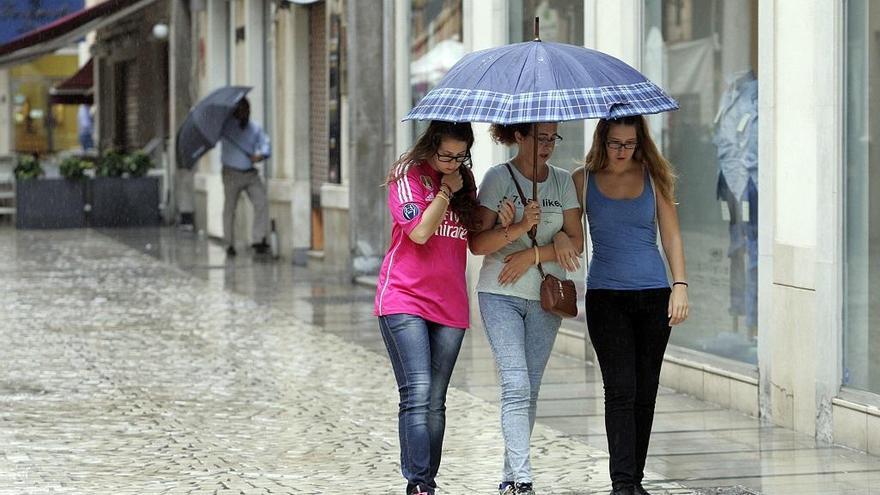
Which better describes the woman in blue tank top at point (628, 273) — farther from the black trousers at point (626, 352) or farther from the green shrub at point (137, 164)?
the green shrub at point (137, 164)

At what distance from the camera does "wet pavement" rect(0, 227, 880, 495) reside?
7.55m

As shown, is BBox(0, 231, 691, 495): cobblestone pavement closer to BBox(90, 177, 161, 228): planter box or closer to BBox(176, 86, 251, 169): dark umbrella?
BBox(176, 86, 251, 169): dark umbrella

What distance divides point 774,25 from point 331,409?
124 inches

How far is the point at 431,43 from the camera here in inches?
628

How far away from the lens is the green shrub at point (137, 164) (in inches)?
1145

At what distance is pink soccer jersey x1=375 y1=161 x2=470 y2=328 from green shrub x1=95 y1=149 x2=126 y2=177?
23.2 m

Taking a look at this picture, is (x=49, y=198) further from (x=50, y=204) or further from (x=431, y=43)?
(x=431, y=43)

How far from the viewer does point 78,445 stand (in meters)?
8.39

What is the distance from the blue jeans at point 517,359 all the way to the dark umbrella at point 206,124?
14861mm

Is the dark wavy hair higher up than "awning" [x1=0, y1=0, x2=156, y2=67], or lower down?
lower down

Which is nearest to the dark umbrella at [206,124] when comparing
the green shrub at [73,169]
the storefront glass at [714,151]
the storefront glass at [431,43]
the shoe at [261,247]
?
the shoe at [261,247]

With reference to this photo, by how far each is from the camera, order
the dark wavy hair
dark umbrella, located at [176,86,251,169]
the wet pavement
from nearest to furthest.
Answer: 1. the dark wavy hair
2. the wet pavement
3. dark umbrella, located at [176,86,251,169]

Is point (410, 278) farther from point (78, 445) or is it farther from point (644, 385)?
point (78, 445)

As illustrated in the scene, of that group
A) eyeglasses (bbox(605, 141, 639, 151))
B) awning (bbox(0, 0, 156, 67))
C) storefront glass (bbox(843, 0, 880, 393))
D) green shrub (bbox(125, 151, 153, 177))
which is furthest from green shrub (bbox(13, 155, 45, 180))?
eyeglasses (bbox(605, 141, 639, 151))
